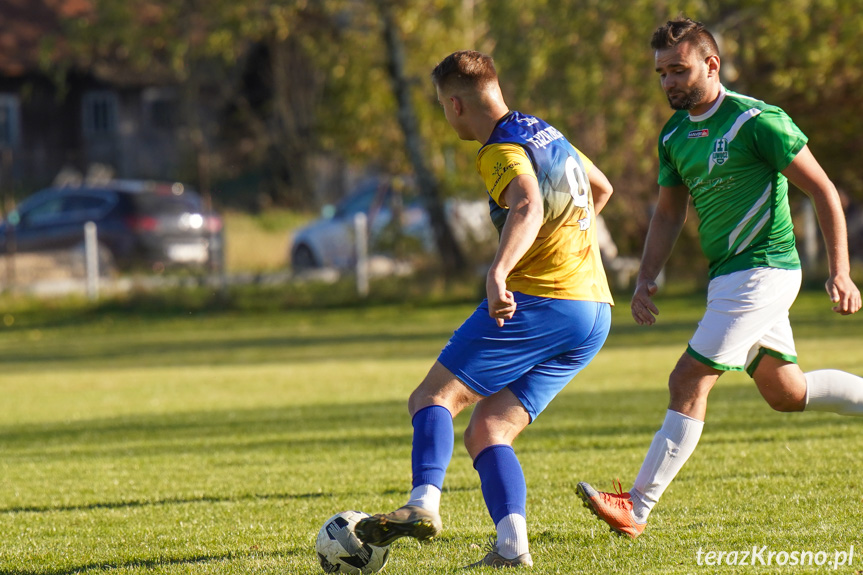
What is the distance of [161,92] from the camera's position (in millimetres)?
40906

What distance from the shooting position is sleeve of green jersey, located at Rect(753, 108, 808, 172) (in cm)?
437

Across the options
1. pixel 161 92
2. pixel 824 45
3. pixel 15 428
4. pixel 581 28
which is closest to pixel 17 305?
pixel 581 28

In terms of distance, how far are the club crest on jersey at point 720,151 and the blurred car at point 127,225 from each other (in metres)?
16.9

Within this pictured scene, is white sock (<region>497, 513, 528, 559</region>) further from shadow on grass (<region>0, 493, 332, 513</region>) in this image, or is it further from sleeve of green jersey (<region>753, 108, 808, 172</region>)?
shadow on grass (<region>0, 493, 332, 513</region>)

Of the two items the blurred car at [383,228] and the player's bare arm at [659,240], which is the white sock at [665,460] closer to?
the player's bare arm at [659,240]

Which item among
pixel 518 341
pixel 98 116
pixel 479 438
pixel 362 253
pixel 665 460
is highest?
pixel 98 116

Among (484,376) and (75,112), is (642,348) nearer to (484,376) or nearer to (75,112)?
(484,376)

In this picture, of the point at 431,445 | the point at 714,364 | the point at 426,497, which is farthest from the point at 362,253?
the point at 426,497

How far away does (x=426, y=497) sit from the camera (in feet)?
12.7

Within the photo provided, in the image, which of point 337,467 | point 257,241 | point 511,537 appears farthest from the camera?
point 257,241

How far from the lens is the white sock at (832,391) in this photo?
4.73 m

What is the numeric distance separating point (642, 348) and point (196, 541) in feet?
32.7

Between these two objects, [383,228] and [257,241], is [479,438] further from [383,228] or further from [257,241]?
[257,241]

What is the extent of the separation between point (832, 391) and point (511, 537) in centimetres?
161
